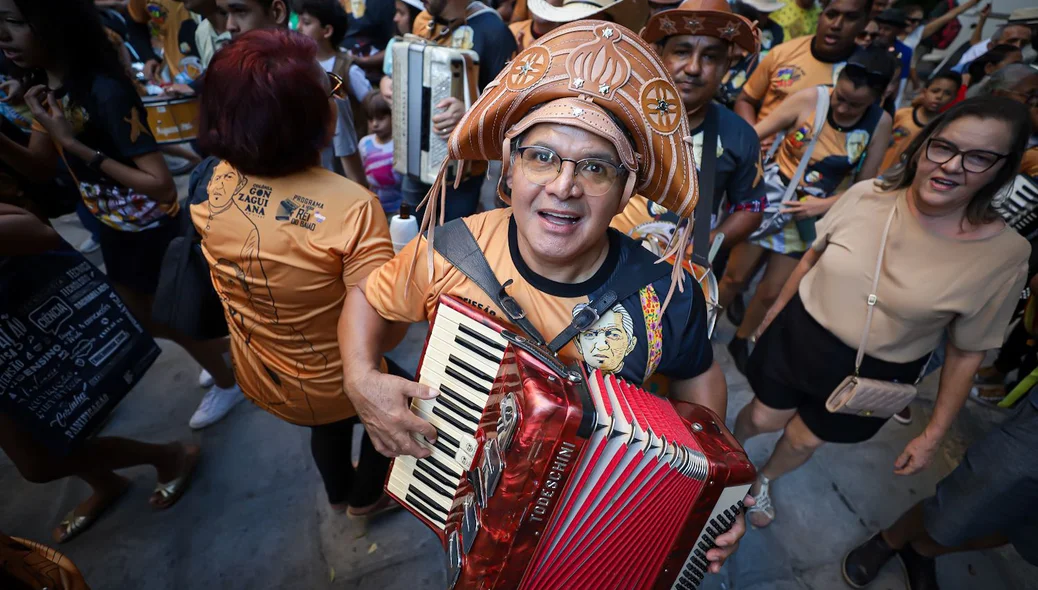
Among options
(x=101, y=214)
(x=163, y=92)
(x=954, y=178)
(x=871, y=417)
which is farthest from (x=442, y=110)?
(x=871, y=417)

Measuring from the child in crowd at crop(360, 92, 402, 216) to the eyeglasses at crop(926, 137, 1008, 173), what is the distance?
10.1ft

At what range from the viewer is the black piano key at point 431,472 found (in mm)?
1382

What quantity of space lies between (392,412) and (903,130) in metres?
4.61

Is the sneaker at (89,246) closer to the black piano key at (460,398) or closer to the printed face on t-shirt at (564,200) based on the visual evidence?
the black piano key at (460,398)

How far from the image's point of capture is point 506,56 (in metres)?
3.21

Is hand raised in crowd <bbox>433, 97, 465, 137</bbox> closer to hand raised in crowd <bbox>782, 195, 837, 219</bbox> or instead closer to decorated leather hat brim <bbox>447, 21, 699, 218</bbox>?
decorated leather hat brim <bbox>447, 21, 699, 218</bbox>

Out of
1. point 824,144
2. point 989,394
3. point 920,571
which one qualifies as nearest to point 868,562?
point 920,571

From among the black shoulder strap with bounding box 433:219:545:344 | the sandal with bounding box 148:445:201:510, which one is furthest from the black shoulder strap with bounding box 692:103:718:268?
the sandal with bounding box 148:445:201:510

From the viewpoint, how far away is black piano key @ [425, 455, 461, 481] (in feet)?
4.43

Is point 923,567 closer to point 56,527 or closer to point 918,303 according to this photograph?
point 918,303

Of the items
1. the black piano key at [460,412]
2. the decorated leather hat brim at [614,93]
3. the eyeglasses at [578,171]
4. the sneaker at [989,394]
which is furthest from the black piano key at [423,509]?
the sneaker at [989,394]

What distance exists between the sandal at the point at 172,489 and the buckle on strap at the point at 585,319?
2630 millimetres

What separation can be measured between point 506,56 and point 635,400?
9.17ft

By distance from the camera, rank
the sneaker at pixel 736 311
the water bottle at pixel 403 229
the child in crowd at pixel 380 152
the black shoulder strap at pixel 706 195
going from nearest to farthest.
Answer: the black shoulder strap at pixel 706 195 → the water bottle at pixel 403 229 → the child in crowd at pixel 380 152 → the sneaker at pixel 736 311
